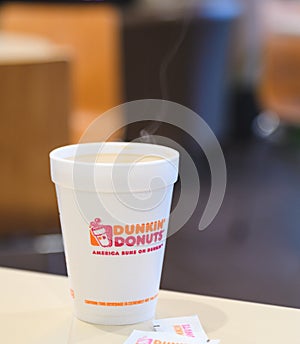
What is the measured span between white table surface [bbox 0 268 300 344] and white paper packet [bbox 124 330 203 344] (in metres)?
0.01

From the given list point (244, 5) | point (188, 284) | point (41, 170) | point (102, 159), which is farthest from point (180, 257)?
point (244, 5)

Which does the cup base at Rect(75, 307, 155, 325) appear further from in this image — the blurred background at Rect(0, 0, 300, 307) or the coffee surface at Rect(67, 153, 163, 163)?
the blurred background at Rect(0, 0, 300, 307)

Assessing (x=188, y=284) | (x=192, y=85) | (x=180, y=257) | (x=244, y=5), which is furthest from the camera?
(x=244, y=5)

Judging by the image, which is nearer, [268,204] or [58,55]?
[58,55]

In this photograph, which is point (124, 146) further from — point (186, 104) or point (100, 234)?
point (186, 104)

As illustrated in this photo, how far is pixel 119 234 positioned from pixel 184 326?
0.11m

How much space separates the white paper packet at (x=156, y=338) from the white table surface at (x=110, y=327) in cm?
1

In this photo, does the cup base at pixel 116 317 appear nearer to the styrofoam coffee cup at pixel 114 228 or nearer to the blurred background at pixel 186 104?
the styrofoam coffee cup at pixel 114 228

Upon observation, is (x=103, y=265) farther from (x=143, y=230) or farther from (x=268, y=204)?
(x=268, y=204)

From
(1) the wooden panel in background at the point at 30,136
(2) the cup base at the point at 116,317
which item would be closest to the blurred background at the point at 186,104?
(1) the wooden panel in background at the point at 30,136

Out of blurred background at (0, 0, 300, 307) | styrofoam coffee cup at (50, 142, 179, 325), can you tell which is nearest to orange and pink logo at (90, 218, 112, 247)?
styrofoam coffee cup at (50, 142, 179, 325)

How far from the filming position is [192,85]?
128 inches

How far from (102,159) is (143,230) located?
0.10m

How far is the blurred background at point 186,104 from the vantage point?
1.83 m
